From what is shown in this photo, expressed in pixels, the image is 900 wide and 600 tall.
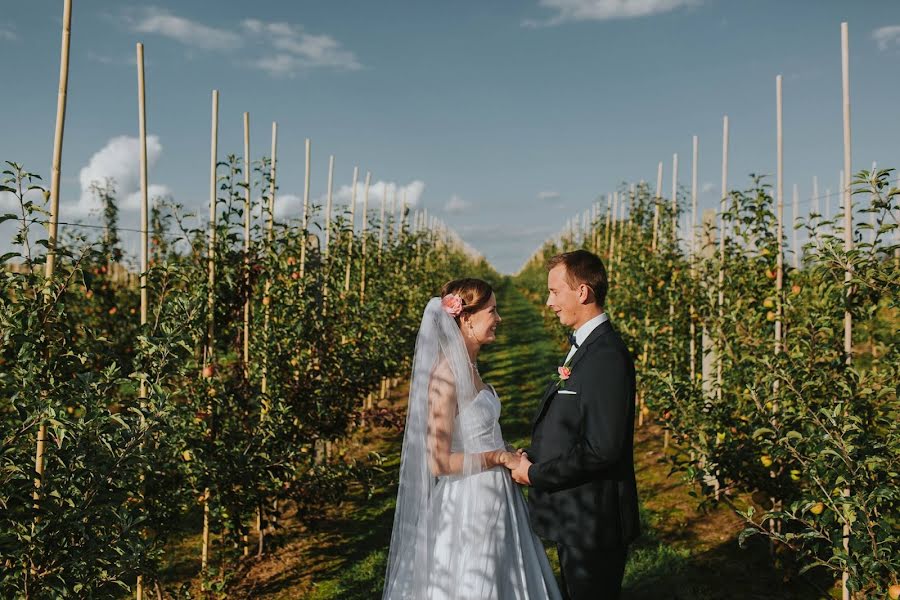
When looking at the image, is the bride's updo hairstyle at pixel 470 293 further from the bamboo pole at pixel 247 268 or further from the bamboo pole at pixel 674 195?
the bamboo pole at pixel 674 195

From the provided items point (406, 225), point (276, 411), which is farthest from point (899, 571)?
point (406, 225)

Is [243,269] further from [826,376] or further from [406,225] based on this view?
[406,225]

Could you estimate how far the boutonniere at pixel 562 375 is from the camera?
2889 millimetres

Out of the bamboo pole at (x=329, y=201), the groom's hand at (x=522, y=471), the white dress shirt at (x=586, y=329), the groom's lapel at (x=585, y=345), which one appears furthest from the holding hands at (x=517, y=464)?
the bamboo pole at (x=329, y=201)

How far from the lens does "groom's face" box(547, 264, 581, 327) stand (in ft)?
→ 9.74

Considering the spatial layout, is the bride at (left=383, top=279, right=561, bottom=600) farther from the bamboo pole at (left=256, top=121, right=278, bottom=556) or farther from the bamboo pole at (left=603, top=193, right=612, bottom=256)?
the bamboo pole at (left=603, top=193, right=612, bottom=256)

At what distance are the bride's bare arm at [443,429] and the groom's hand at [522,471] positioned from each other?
4cm

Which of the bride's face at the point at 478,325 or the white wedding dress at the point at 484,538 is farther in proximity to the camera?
the bride's face at the point at 478,325

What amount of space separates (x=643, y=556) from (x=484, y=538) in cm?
269

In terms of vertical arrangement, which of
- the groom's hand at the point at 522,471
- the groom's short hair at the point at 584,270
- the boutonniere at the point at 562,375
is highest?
the groom's short hair at the point at 584,270

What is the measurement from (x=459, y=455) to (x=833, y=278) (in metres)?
2.37

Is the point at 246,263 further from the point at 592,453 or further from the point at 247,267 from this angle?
the point at 592,453

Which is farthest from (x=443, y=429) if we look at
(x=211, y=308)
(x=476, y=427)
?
(x=211, y=308)

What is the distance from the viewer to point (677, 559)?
514 cm
